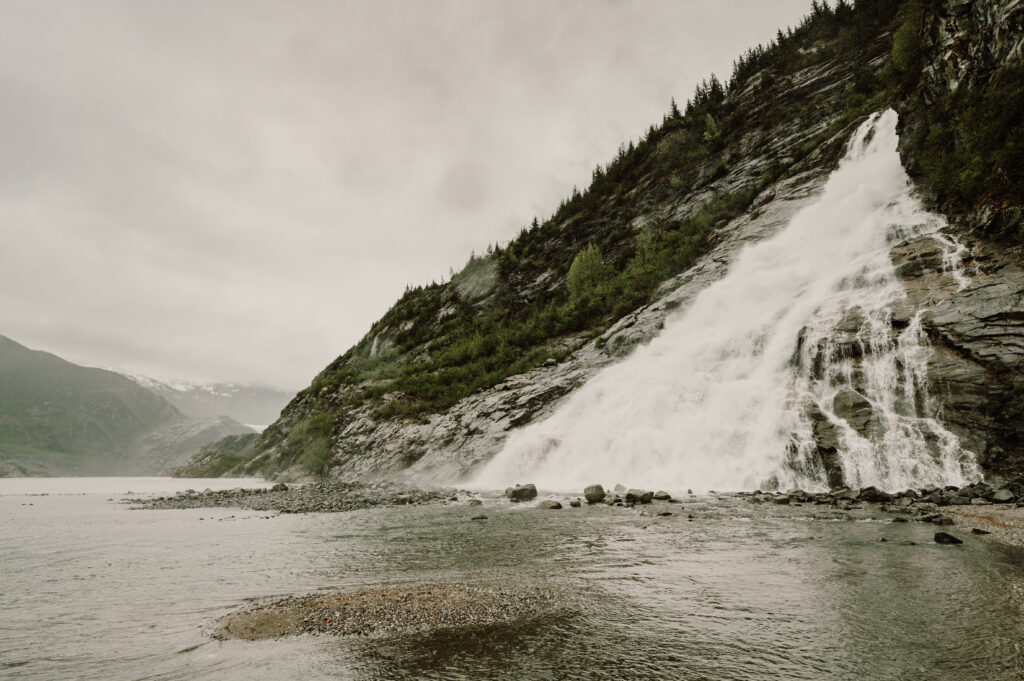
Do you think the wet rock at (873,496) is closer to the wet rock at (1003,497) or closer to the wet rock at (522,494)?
the wet rock at (1003,497)

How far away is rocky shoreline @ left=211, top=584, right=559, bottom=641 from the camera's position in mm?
7332

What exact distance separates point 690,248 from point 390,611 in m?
52.0

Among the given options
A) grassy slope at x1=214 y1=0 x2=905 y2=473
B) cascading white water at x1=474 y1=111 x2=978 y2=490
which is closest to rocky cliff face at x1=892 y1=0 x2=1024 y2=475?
cascading white water at x1=474 y1=111 x2=978 y2=490

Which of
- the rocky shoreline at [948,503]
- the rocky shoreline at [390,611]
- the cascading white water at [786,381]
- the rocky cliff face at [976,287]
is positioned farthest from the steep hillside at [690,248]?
the rocky shoreline at [390,611]

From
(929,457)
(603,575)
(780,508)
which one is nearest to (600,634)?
(603,575)

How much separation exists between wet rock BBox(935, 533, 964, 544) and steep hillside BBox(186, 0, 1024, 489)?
9.96m

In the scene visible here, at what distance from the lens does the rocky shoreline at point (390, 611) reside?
733cm

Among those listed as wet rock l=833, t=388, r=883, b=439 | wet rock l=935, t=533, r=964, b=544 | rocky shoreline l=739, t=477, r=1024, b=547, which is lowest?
rocky shoreline l=739, t=477, r=1024, b=547

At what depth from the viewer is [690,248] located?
52.5 m

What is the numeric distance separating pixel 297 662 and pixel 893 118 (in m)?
58.4

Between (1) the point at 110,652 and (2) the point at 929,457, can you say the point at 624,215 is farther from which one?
(1) the point at 110,652

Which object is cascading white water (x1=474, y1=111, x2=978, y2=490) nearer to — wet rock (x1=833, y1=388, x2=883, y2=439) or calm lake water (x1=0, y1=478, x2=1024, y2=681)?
wet rock (x1=833, y1=388, x2=883, y2=439)

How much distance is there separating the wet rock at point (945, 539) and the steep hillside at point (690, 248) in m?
9.96

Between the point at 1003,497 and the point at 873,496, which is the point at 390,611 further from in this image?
the point at 1003,497
